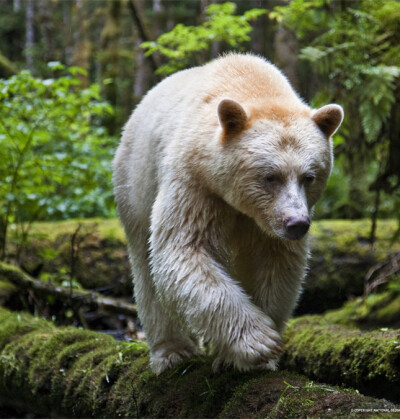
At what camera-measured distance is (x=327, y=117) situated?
4.00m

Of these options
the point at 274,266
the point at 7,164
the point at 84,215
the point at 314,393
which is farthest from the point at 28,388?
the point at 84,215

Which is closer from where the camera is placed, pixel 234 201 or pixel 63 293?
pixel 234 201

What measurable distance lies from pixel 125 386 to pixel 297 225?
80.1 inches

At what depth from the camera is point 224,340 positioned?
3.67m

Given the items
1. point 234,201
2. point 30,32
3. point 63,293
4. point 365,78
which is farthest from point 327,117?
point 30,32

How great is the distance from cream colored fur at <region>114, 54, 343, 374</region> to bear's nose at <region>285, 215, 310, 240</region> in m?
0.04

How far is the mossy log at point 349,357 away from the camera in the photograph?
403 centimetres

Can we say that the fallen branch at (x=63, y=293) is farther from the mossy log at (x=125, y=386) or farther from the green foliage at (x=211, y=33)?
the green foliage at (x=211, y=33)

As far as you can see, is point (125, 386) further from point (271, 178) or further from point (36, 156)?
point (36, 156)

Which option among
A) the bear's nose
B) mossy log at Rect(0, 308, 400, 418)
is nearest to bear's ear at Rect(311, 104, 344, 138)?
the bear's nose

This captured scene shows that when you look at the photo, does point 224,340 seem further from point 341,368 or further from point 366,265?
point 366,265

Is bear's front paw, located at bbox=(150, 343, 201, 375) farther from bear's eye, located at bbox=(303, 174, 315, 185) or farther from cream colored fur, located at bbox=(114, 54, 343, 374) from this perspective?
bear's eye, located at bbox=(303, 174, 315, 185)

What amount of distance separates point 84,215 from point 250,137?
8.01m

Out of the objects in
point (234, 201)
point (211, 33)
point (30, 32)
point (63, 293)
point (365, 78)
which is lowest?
point (63, 293)
